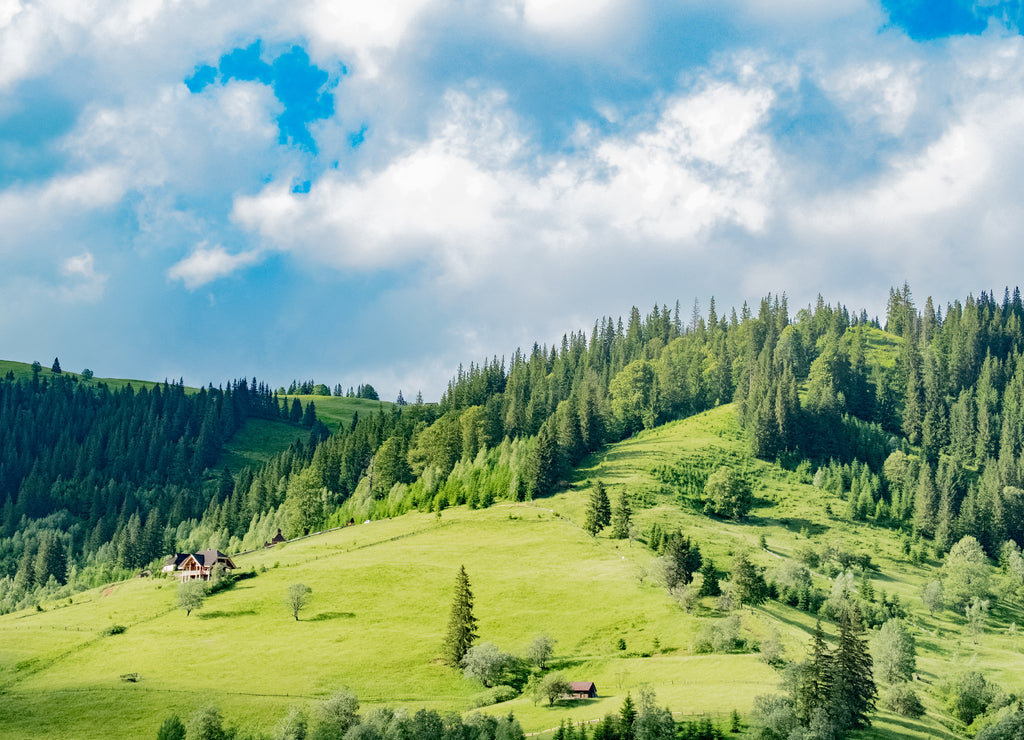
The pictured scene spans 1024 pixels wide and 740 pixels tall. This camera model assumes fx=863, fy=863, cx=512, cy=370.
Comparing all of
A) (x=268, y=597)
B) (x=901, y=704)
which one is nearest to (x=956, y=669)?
(x=901, y=704)

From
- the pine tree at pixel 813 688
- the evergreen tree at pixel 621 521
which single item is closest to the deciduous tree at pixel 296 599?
the evergreen tree at pixel 621 521

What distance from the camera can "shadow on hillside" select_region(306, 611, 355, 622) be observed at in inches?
4365

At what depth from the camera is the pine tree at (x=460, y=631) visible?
9675 centimetres

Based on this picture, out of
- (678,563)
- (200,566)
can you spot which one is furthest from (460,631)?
(200,566)

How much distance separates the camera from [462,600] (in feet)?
334

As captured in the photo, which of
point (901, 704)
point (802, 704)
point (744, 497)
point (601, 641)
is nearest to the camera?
point (802, 704)

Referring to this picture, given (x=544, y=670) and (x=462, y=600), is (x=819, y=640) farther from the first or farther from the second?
(x=462, y=600)

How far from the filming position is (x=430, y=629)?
106625mm

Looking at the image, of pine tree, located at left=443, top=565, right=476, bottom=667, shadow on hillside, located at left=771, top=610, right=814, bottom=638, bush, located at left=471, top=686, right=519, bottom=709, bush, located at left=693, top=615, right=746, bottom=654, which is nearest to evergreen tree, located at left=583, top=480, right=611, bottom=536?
shadow on hillside, located at left=771, top=610, right=814, bottom=638

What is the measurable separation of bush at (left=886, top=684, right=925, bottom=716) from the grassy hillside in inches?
85.6

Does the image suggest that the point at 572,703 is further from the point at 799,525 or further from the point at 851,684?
the point at 799,525

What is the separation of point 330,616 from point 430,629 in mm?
14443

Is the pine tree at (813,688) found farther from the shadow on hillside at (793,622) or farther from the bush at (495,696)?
the bush at (495,696)

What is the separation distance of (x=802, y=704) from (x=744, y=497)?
271 feet
